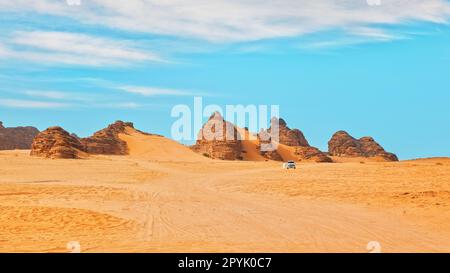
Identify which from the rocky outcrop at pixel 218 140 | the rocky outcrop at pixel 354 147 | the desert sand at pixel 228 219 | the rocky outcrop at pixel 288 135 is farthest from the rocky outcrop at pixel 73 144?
the rocky outcrop at pixel 354 147

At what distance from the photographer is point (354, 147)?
148750 millimetres

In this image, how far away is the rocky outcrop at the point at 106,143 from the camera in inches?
4171

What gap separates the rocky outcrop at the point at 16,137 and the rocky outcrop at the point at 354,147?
275 ft

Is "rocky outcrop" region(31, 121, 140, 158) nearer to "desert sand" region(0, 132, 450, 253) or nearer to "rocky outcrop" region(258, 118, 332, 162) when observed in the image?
"rocky outcrop" region(258, 118, 332, 162)

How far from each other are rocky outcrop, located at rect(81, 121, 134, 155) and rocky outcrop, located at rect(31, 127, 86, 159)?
433 inches

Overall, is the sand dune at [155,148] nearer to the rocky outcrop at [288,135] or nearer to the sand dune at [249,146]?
the sand dune at [249,146]

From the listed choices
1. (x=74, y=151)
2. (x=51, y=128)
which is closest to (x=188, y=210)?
(x=74, y=151)

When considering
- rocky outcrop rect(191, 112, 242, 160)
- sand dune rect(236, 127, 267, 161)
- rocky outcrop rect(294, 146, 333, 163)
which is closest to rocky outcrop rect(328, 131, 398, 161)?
rocky outcrop rect(294, 146, 333, 163)

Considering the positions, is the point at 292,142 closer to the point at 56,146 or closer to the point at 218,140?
the point at 218,140

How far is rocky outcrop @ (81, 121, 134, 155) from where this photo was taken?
105938 millimetres

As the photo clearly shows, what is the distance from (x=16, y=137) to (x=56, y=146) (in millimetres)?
79711

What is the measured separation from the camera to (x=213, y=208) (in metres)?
22.4

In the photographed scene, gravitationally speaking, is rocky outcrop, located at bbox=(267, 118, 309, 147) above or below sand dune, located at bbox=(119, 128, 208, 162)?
above
